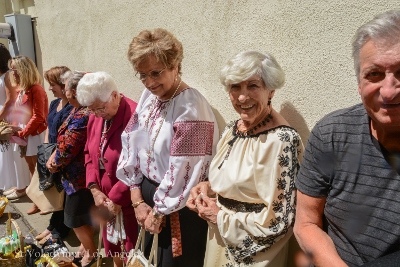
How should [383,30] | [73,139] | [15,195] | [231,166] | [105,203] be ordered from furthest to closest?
[15,195] < [73,139] < [105,203] < [231,166] < [383,30]

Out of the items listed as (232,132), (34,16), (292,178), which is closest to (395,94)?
(292,178)

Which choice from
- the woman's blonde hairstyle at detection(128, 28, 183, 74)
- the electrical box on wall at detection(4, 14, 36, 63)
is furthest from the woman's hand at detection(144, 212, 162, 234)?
the electrical box on wall at detection(4, 14, 36, 63)

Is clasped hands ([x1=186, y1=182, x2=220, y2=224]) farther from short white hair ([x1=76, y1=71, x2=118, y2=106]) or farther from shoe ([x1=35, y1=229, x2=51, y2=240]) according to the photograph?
shoe ([x1=35, y1=229, x2=51, y2=240])

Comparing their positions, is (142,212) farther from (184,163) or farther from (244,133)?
(244,133)

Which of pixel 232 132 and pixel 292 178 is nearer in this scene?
pixel 292 178

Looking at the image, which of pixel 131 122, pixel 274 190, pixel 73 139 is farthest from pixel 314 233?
pixel 73 139

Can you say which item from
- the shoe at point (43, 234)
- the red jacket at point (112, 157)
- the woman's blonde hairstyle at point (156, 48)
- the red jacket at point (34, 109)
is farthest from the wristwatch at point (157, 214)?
the red jacket at point (34, 109)

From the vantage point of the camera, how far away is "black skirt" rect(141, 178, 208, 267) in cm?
248

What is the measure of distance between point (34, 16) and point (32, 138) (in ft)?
8.82

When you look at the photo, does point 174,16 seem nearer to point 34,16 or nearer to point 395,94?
point 395,94

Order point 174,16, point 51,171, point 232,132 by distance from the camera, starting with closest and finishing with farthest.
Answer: point 232,132 < point 174,16 < point 51,171

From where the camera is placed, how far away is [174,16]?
3105 millimetres

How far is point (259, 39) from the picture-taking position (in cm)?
231

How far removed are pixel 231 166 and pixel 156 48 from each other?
90 cm
